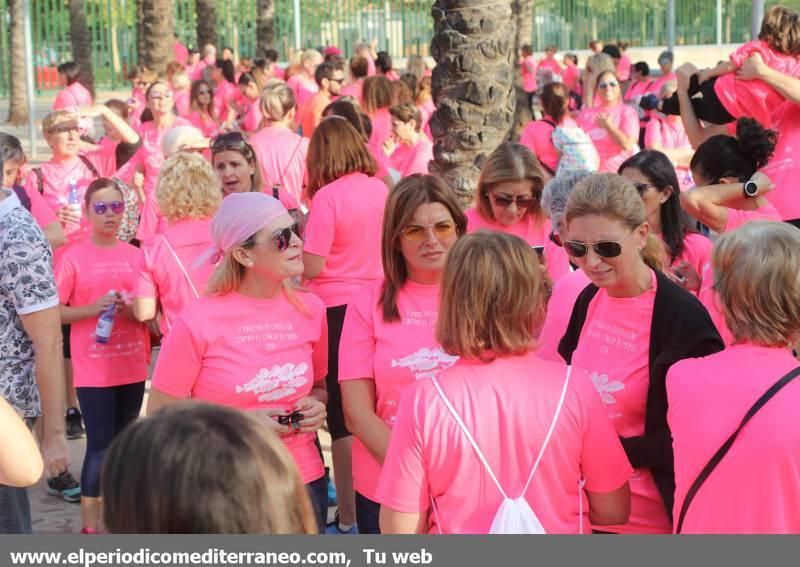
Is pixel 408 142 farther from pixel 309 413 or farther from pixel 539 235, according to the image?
pixel 309 413

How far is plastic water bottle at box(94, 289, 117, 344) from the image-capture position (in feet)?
18.9

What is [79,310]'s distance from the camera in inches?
232

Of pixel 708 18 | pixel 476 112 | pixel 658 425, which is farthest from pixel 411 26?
pixel 658 425

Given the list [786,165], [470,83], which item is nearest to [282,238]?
[786,165]

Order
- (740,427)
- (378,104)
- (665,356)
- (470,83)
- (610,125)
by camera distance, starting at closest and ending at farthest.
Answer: (740,427), (665,356), (470,83), (610,125), (378,104)

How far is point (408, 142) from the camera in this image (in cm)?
975

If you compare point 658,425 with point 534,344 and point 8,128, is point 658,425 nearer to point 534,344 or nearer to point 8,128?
point 534,344

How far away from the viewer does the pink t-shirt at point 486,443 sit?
10.2ft

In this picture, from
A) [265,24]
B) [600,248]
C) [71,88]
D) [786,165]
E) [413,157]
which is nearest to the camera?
[600,248]

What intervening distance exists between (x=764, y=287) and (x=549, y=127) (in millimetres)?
6741

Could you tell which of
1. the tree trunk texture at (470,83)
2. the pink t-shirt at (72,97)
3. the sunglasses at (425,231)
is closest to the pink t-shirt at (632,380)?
the sunglasses at (425,231)

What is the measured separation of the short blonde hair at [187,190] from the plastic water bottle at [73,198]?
2.16m

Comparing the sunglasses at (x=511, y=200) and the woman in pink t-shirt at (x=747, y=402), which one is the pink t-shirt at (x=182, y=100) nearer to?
the sunglasses at (x=511, y=200)

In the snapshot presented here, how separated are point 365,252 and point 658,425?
8.81 feet
